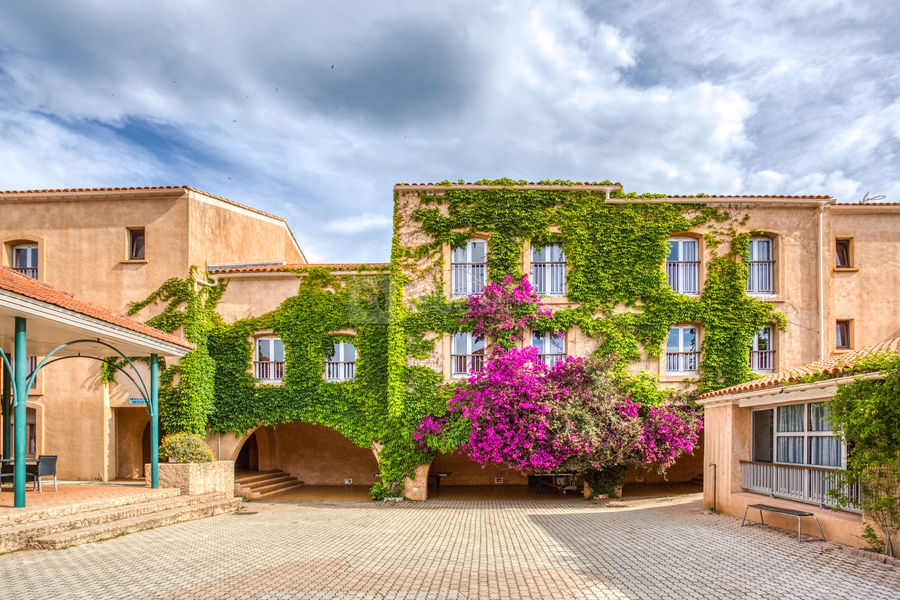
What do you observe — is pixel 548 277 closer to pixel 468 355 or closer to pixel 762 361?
pixel 468 355

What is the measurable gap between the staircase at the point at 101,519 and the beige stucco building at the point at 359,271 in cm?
579

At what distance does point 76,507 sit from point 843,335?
21.5 m

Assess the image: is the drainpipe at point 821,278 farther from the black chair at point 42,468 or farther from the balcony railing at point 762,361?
the black chair at point 42,468

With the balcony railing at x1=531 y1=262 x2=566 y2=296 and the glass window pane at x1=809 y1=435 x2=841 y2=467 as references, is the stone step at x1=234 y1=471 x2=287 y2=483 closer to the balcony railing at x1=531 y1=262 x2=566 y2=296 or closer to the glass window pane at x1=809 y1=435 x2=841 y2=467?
the balcony railing at x1=531 y1=262 x2=566 y2=296

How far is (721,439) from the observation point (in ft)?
45.8

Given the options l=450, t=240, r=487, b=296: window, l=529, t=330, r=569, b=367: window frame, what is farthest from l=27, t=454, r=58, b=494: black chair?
l=529, t=330, r=569, b=367: window frame

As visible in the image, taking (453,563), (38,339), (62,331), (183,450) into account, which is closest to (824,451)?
(453,563)

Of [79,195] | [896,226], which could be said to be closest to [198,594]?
[79,195]

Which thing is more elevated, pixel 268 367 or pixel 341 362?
pixel 341 362

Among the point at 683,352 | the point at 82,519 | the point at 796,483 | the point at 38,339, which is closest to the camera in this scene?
the point at 82,519

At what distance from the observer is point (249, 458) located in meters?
23.0

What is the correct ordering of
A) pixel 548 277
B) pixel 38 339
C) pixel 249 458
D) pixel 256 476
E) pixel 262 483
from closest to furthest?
pixel 38 339, pixel 548 277, pixel 262 483, pixel 256 476, pixel 249 458

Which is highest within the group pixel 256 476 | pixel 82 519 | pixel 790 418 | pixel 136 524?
pixel 790 418

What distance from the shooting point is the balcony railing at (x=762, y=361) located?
1841 cm
